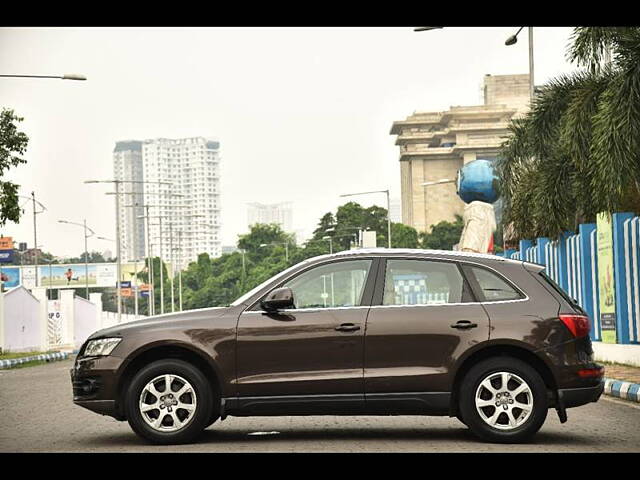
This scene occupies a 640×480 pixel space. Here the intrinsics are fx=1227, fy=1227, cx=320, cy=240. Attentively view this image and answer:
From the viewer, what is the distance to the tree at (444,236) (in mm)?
119688

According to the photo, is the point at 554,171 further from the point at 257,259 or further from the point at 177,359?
the point at 257,259

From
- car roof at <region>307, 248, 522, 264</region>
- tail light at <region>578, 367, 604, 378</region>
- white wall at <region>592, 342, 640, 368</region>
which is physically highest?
car roof at <region>307, 248, 522, 264</region>

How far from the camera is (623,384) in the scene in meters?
16.8

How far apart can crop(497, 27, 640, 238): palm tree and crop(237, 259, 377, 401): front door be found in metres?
9.14

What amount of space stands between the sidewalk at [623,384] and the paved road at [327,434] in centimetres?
59

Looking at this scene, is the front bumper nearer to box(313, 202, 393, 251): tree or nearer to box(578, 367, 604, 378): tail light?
box(578, 367, 604, 378): tail light

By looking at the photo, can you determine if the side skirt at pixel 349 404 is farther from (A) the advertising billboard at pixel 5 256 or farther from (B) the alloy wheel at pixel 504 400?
(A) the advertising billboard at pixel 5 256

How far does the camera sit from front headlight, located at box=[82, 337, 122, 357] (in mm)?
10977

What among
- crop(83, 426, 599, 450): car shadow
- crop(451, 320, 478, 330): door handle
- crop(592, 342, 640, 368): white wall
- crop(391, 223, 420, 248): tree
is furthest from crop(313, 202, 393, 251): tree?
crop(451, 320, 478, 330): door handle

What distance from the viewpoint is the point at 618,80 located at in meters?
18.8

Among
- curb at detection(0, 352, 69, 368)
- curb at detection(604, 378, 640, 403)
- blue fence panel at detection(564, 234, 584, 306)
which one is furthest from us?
curb at detection(0, 352, 69, 368)

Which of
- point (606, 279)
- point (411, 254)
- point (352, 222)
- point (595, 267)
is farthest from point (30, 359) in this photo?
point (352, 222)

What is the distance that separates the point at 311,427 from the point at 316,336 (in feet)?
7.11

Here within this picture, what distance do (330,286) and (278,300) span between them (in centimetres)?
66
